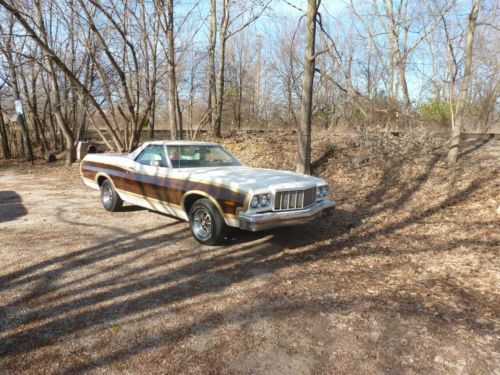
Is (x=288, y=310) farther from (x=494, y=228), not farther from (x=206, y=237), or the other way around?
(x=494, y=228)

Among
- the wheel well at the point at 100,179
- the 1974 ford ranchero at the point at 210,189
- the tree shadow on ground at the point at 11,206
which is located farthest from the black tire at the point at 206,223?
the tree shadow on ground at the point at 11,206

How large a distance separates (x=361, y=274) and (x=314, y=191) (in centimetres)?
137

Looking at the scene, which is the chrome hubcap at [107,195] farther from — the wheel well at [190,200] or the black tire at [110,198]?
the wheel well at [190,200]

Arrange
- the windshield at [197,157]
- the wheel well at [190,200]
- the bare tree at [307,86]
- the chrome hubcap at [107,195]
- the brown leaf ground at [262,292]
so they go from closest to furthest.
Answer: the brown leaf ground at [262,292] < the wheel well at [190,200] < the windshield at [197,157] < the chrome hubcap at [107,195] < the bare tree at [307,86]

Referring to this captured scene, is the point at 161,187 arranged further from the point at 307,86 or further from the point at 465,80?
the point at 465,80

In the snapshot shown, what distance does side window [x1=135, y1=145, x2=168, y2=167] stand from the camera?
18.1 feet

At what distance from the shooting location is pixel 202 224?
15.9ft

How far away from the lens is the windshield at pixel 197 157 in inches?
216

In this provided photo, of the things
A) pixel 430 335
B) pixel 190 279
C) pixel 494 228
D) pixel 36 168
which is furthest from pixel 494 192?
pixel 36 168

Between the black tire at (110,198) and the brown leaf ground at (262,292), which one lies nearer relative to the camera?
the brown leaf ground at (262,292)

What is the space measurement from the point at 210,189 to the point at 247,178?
0.54 metres

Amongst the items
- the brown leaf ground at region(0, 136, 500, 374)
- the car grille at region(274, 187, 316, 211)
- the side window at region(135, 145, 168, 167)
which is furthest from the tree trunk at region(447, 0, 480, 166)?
the side window at region(135, 145, 168, 167)

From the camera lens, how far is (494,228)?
5.12 meters

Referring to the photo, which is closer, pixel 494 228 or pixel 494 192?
pixel 494 228
